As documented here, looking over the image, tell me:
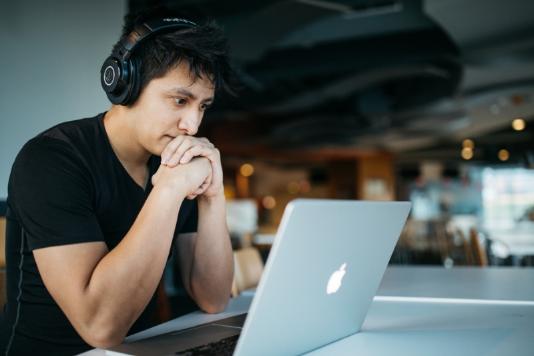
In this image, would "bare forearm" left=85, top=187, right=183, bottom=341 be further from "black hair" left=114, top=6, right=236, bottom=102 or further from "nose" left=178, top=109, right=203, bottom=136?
"black hair" left=114, top=6, right=236, bottom=102

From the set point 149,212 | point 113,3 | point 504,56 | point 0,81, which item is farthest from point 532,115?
point 149,212

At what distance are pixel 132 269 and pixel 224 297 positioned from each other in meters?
0.43

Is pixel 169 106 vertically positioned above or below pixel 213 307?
above

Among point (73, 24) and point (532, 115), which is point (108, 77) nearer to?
point (73, 24)

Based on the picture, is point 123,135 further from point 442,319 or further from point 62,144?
point 442,319

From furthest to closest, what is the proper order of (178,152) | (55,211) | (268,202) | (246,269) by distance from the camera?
(268,202) < (246,269) < (178,152) < (55,211)

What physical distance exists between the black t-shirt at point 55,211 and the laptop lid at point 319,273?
38 cm

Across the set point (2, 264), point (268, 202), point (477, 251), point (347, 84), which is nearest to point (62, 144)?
point (2, 264)

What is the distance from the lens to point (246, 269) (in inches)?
92.6

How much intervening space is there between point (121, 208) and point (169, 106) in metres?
0.32

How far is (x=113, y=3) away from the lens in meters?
3.68

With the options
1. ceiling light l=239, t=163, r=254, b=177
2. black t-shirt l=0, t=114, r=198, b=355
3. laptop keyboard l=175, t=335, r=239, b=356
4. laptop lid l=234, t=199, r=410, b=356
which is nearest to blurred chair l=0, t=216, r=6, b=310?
black t-shirt l=0, t=114, r=198, b=355

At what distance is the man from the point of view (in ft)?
3.69

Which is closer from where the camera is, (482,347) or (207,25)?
(482,347)
